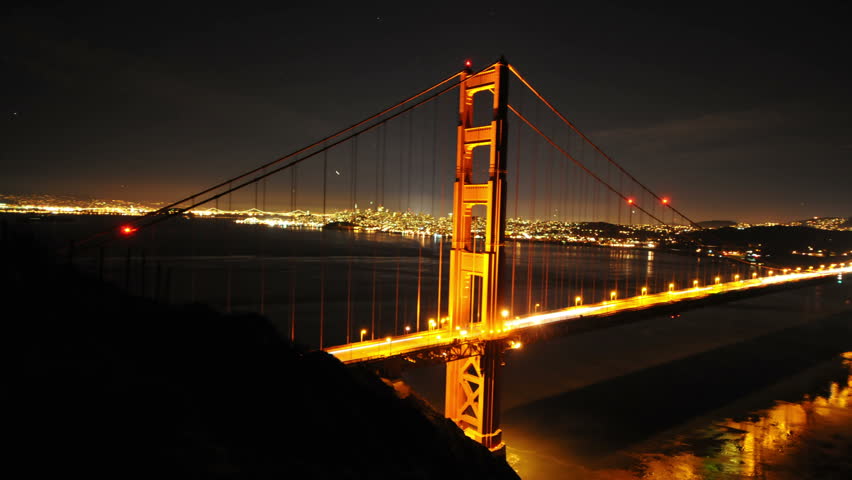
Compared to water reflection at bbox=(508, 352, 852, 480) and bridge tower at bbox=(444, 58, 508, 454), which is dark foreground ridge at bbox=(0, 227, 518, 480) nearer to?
bridge tower at bbox=(444, 58, 508, 454)

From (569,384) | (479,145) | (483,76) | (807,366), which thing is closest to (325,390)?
(479,145)

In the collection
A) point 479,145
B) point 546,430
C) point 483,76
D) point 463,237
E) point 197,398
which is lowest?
point 546,430

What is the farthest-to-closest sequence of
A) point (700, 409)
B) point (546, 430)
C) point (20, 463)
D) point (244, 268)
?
point (244, 268) < point (700, 409) < point (546, 430) < point (20, 463)

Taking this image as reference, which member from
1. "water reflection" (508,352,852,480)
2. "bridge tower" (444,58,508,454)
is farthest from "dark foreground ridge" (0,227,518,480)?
"water reflection" (508,352,852,480)

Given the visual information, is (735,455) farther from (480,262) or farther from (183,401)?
(183,401)

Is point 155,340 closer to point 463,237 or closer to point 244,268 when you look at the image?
point 463,237

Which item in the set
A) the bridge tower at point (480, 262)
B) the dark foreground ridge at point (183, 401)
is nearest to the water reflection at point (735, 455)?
the bridge tower at point (480, 262)
